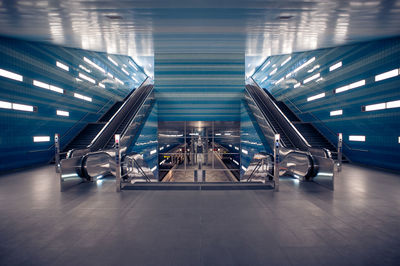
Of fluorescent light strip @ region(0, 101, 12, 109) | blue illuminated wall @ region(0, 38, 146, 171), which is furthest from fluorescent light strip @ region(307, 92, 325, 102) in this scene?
fluorescent light strip @ region(0, 101, 12, 109)

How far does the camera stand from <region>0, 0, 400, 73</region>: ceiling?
6.50 meters

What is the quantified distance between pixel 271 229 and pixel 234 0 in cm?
740

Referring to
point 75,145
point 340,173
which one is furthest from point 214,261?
point 75,145

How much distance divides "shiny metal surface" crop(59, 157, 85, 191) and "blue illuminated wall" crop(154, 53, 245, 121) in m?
10.8

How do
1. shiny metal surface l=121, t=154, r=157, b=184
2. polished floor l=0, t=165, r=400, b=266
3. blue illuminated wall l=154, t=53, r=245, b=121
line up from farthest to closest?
blue illuminated wall l=154, t=53, r=245, b=121, shiny metal surface l=121, t=154, r=157, b=184, polished floor l=0, t=165, r=400, b=266

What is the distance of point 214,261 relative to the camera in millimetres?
2586

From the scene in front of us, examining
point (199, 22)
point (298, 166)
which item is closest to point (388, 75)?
point (298, 166)

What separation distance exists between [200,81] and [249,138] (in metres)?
6.87

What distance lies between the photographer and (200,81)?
16.3m

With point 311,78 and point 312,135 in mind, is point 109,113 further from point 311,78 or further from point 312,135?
point 311,78

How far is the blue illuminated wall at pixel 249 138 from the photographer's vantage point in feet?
41.0

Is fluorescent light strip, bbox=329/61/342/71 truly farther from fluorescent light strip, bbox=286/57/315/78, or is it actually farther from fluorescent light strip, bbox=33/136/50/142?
fluorescent light strip, bbox=33/136/50/142

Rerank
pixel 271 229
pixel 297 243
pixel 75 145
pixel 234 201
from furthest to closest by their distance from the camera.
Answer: pixel 75 145 → pixel 234 201 → pixel 271 229 → pixel 297 243

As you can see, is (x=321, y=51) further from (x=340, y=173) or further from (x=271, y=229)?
(x=271, y=229)
